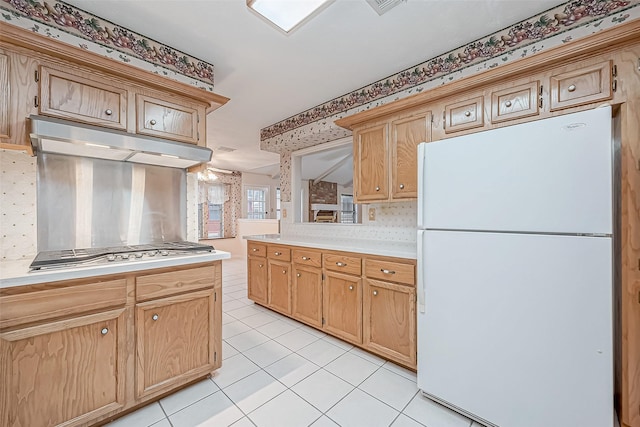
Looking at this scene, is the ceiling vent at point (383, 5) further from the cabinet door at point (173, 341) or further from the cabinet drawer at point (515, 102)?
the cabinet door at point (173, 341)

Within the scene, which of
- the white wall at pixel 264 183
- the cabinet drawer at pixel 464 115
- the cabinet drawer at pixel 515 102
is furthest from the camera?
the white wall at pixel 264 183

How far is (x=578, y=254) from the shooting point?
1.20 metres

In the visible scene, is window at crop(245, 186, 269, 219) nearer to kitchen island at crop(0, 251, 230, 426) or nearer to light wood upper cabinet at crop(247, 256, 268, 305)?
light wood upper cabinet at crop(247, 256, 268, 305)

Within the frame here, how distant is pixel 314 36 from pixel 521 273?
1992mm

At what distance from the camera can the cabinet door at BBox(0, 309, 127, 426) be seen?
1217 mm

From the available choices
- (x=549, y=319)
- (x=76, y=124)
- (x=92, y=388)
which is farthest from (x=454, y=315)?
(x=76, y=124)

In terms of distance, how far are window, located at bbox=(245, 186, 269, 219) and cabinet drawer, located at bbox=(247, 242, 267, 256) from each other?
13.9ft

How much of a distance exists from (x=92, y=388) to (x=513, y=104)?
117 inches

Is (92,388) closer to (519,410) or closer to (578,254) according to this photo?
(519,410)

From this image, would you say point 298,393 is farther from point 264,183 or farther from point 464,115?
point 264,183

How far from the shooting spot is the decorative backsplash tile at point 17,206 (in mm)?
1549

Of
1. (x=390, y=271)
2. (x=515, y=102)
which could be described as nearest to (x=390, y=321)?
(x=390, y=271)

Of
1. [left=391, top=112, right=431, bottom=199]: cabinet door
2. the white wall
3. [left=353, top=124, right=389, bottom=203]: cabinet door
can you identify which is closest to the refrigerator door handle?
[left=391, top=112, right=431, bottom=199]: cabinet door

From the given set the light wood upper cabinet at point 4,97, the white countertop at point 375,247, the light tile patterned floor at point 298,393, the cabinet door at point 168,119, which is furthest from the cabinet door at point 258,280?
the light wood upper cabinet at point 4,97
